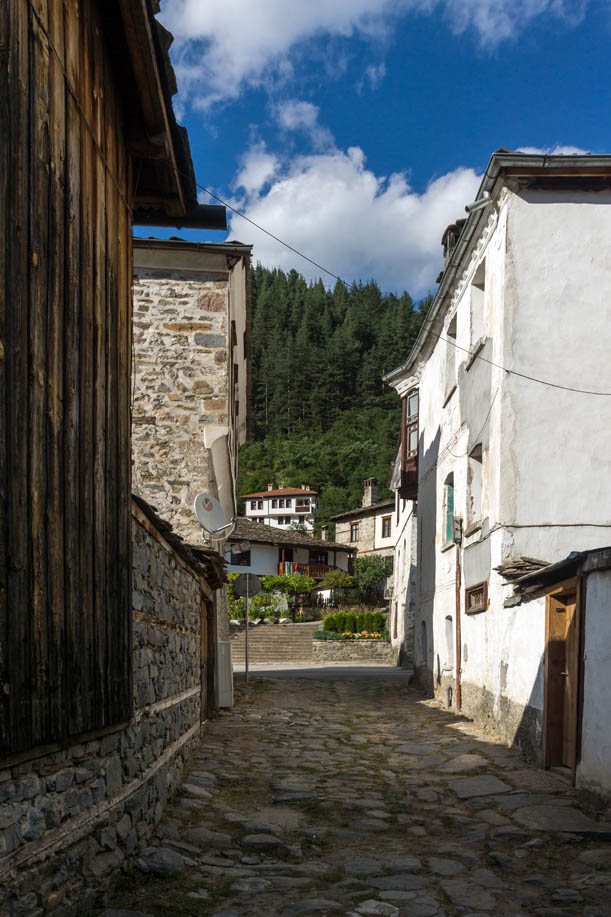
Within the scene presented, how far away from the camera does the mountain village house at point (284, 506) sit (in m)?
66.7

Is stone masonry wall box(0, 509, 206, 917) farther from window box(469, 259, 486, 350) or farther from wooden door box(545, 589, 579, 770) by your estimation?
window box(469, 259, 486, 350)

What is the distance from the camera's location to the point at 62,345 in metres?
3.54

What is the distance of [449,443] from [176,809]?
29.7ft

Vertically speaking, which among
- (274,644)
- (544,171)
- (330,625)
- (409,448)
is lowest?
(274,644)

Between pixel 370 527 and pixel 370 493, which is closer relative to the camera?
pixel 370 527

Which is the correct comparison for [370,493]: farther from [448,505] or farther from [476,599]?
[476,599]

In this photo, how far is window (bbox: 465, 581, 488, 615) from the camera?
427 inches

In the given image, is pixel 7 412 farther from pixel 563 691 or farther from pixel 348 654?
pixel 348 654

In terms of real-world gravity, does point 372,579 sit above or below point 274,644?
above

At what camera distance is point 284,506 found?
67688 millimetres

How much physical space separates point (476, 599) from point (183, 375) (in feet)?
16.5

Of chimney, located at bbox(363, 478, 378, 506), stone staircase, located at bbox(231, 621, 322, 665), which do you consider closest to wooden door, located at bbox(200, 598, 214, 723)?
stone staircase, located at bbox(231, 621, 322, 665)

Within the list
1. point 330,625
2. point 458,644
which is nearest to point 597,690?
point 458,644

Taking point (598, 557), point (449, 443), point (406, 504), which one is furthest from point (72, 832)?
point (406, 504)
